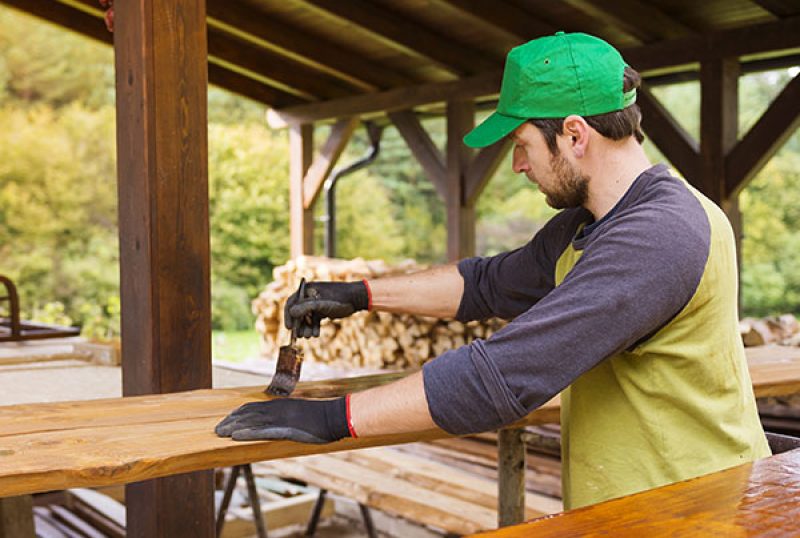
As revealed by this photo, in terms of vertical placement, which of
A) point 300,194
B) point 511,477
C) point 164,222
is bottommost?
point 511,477

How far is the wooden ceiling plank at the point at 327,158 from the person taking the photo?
1011 centimetres

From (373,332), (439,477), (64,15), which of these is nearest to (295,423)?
(439,477)

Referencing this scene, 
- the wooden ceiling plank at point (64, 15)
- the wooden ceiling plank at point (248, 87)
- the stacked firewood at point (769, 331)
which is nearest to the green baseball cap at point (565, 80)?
the stacked firewood at point (769, 331)

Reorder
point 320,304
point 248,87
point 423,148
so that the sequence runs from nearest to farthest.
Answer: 1. point 320,304
2. point 423,148
3. point 248,87

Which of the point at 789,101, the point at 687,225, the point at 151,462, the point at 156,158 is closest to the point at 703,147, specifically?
the point at 789,101

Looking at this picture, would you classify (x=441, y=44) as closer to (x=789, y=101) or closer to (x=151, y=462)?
(x=789, y=101)

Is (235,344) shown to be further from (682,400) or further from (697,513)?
(697,513)

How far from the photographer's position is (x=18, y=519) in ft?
12.4

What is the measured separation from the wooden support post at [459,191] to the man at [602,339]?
667 cm

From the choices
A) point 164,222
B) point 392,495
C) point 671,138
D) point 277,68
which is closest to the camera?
point 164,222

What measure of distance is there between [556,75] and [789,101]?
5.21 meters

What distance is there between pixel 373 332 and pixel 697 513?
6.36 metres

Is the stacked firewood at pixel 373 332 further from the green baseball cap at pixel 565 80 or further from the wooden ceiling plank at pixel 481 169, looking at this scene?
the green baseball cap at pixel 565 80

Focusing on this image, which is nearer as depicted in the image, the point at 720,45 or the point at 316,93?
the point at 720,45
